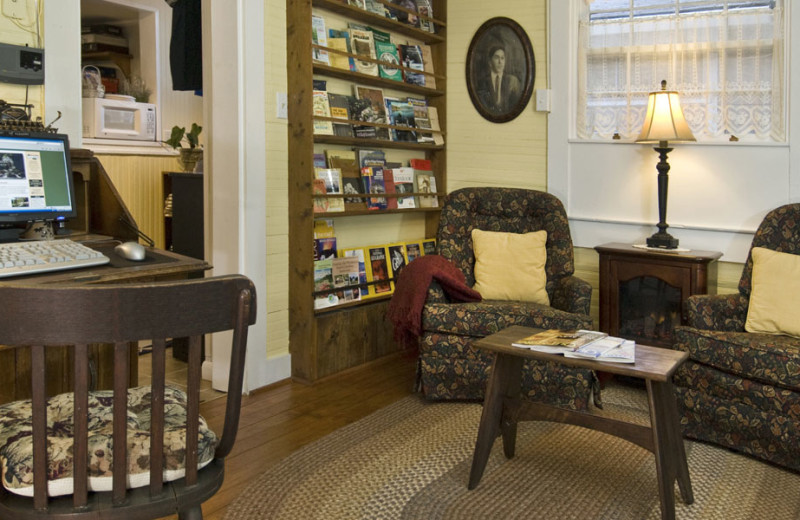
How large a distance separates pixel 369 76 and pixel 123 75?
3276 mm

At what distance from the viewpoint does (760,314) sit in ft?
9.84

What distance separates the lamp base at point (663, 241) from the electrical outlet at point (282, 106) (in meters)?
1.88

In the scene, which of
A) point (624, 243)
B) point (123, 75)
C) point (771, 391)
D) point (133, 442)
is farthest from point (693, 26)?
point (123, 75)

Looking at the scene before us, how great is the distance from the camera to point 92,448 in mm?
1355

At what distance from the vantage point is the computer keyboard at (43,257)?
5.92 feet

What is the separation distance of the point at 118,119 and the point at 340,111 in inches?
101

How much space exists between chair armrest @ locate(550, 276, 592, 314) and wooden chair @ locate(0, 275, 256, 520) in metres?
2.17

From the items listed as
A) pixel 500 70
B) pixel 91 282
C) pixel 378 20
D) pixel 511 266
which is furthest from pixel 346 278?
pixel 91 282

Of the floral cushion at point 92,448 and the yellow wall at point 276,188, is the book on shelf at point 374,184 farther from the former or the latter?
the floral cushion at point 92,448

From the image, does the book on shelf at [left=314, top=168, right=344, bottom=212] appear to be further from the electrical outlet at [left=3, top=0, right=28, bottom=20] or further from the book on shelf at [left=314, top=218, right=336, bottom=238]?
the electrical outlet at [left=3, top=0, right=28, bottom=20]

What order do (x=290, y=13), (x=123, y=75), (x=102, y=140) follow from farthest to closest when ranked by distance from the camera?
(x=123, y=75)
(x=102, y=140)
(x=290, y=13)

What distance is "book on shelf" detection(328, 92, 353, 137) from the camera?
3830 mm

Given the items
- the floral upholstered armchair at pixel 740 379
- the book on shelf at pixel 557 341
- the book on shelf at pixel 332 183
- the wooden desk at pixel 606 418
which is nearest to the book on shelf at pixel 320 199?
the book on shelf at pixel 332 183

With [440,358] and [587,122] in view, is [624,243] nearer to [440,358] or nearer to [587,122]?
[587,122]
